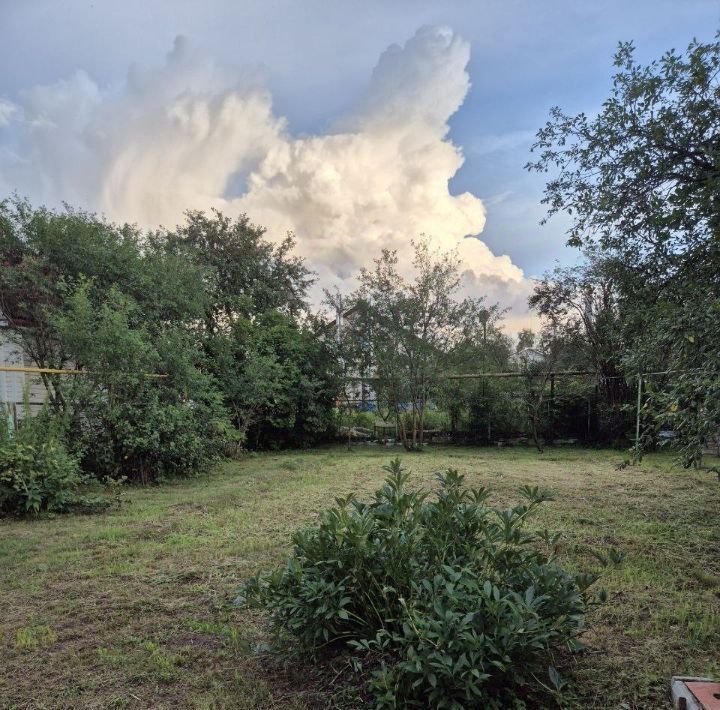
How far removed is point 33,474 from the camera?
4742mm

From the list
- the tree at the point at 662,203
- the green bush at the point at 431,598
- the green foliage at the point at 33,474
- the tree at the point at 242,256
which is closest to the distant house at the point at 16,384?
the green foliage at the point at 33,474

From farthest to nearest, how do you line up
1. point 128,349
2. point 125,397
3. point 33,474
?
1. point 125,397
2. point 128,349
3. point 33,474

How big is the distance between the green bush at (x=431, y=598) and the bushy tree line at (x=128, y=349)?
15.8 ft

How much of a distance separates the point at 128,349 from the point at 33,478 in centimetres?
201

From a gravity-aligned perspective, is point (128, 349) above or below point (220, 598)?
above

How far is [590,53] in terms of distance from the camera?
13.2 feet

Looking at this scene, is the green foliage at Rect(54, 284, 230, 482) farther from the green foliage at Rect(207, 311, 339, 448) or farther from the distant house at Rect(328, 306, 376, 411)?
the distant house at Rect(328, 306, 376, 411)

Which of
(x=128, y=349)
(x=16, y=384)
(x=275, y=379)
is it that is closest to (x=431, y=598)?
(x=128, y=349)

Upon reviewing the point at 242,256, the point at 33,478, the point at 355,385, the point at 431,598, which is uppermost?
the point at 242,256

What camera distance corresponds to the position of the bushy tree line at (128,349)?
6188 millimetres

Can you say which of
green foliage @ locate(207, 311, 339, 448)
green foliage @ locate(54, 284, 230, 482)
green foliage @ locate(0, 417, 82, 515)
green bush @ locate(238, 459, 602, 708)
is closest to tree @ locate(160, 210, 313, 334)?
green foliage @ locate(207, 311, 339, 448)

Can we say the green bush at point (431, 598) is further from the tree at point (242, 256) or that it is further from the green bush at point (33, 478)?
the tree at point (242, 256)

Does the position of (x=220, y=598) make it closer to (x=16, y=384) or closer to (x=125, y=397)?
(x=125, y=397)

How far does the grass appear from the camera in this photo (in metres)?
1.88
